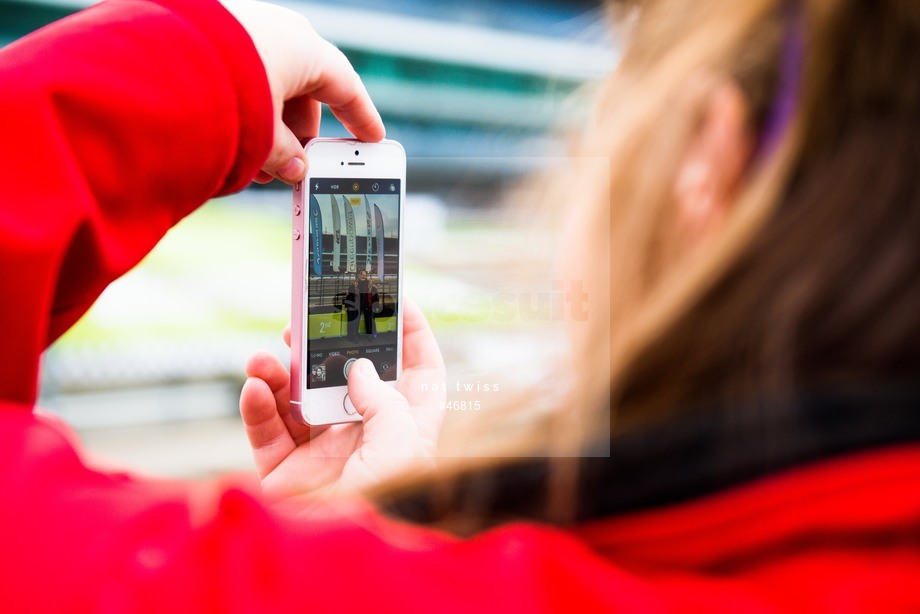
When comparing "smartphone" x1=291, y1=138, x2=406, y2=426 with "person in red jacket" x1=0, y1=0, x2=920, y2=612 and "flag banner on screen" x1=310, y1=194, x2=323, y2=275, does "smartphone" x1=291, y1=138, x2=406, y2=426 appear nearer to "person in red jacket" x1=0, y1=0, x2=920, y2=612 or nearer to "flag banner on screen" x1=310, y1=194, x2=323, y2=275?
"flag banner on screen" x1=310, y1=194, x2=323, y2=275

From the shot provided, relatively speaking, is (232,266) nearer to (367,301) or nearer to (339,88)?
(367,301)

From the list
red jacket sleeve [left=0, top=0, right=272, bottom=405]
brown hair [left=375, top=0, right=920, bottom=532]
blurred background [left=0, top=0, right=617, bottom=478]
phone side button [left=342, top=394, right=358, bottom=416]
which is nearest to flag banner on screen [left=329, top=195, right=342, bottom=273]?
phone side button [left=342, top=394, right=358, bottom=416]

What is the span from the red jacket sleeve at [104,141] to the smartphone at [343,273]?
0.22 metres

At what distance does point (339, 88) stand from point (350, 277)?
198 mm

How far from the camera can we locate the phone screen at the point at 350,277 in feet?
2.31

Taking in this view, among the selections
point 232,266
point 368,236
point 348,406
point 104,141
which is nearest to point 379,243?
point 368,236

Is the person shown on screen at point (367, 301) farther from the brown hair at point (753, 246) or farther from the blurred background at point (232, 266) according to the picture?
the blurred background at point (232, 266)

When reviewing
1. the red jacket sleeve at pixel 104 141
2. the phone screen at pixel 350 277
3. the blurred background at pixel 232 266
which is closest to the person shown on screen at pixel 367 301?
the phone screen at pixel 350 277

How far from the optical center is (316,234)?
0.70m

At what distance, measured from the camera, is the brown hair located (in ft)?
1.00

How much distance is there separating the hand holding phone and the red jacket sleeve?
233 millimetres

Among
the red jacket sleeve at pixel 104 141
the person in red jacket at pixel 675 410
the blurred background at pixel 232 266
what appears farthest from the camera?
the blurred background at pixel 232 266

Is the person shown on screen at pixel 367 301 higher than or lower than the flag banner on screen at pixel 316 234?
lower

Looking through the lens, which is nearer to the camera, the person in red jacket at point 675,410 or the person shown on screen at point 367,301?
the person in red jacket at point 675,410
